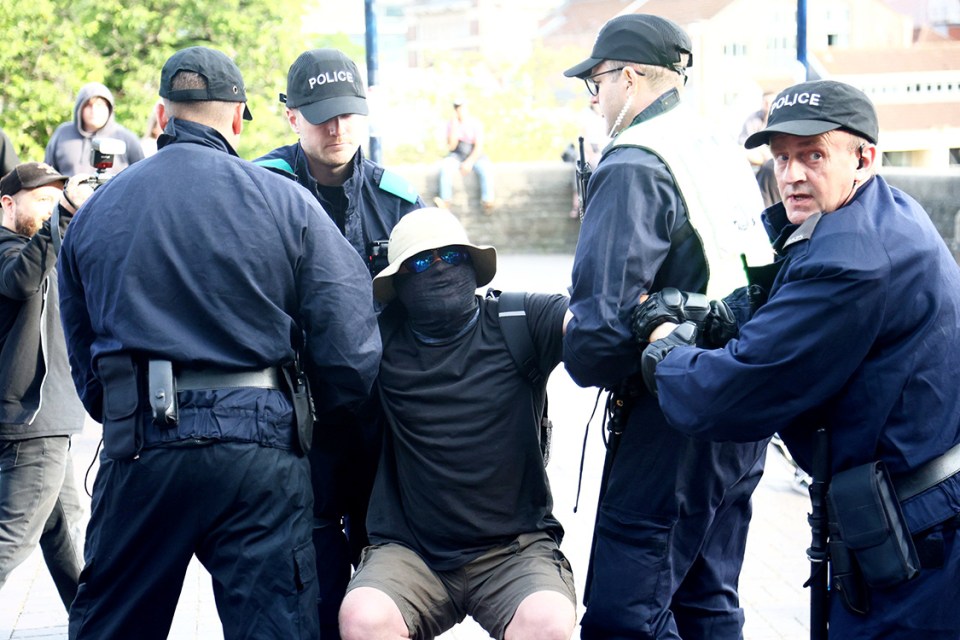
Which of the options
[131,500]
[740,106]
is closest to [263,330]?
[131,500]

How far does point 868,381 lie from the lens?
9.13ft

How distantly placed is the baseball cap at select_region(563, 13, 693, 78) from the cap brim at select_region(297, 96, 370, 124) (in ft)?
2.82

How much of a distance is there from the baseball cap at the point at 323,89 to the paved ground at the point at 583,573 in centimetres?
213

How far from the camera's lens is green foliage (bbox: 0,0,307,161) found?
749 inches

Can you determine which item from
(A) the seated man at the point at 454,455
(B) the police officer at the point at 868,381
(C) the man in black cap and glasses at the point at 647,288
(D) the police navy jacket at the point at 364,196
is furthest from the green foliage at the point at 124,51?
(B) the police officer at the point at 868,381

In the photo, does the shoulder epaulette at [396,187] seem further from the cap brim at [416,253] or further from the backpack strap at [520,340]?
the backpack strap at [520,340]

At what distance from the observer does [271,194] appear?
11.0 feet

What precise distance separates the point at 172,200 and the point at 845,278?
1724mm

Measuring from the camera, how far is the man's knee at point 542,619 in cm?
353

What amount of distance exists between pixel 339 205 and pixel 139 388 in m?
1.25

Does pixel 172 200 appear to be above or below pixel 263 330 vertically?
above

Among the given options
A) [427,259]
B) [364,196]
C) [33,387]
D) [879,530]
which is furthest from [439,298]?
[33,387]

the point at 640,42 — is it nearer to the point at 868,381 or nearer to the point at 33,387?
the point at 868,381

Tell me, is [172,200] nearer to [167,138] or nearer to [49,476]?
[167,138]
